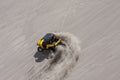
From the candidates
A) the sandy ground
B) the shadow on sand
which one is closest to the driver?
the shadow on sand

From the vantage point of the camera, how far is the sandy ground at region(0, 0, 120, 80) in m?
10.0

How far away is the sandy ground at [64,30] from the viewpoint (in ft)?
33.0

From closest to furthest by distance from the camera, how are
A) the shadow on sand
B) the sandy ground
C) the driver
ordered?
the sandy ground → the driver → the shadow on sand

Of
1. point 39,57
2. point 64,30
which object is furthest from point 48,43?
point 64,30

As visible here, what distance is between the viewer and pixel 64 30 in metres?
12.2

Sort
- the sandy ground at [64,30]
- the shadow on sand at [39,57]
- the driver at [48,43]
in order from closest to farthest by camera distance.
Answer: the sandy ground at [64,30], the driver at [48,43], the shadow on sand at [39,57]

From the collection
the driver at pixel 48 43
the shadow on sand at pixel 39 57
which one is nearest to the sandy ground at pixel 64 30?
the shadow on sand at pixel 39 57

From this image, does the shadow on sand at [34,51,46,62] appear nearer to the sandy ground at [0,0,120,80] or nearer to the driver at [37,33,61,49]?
the sandy ground at [0,0,120,80]

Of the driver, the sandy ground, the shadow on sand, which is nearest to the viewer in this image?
the sandy ground

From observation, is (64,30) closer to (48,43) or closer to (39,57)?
(48,43)

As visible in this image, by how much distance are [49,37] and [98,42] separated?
189 centimetres

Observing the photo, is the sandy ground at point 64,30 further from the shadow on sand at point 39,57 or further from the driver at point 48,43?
the driver at point 48,43

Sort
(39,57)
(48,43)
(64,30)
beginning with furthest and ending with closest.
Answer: (64,30) → (39,57) → (48,43)

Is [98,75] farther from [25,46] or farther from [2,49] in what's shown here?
[2,49]
